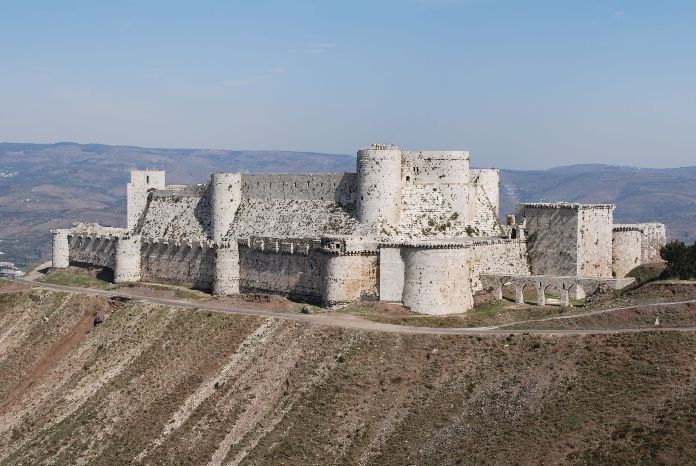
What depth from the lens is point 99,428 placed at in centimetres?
6931

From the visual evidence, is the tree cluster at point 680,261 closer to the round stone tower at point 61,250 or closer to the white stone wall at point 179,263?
the white stone wall at point 179,263

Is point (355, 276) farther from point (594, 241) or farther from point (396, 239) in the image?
point (594, 241)

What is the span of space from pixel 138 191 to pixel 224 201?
19.4 metres

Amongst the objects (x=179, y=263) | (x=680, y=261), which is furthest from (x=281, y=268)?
(x=680, y=261)

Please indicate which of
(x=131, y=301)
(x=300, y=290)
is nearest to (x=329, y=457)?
(x=300, y=290)

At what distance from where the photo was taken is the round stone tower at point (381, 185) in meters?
87.4

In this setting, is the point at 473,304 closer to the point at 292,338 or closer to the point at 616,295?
the point at 616,295

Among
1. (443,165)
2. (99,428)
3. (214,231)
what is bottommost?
(99,428)

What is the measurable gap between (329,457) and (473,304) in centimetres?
2873

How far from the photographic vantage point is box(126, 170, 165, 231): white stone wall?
114812mm

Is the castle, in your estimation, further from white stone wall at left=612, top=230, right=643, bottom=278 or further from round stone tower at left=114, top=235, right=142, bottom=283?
round stone tower at left=114, top=235, right=142, bottom=283

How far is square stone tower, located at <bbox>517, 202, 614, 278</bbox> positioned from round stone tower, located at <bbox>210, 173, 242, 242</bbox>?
29326mm

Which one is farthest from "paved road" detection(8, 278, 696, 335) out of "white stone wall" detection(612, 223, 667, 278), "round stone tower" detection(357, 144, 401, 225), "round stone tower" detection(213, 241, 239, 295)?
"white stone wall" detection(612, 223, 667, 278)

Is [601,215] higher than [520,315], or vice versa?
[601,215]
